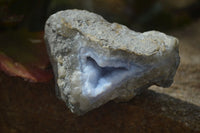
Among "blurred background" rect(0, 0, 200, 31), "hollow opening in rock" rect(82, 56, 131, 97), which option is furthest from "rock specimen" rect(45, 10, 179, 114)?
"blurred background" rect(0, 0, 200, 31)

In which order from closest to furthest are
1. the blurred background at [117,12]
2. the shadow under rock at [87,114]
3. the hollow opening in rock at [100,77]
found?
the hollow opening in rock at [100,77], the shadow under rock at [87,114], the blurred background at [117,12]

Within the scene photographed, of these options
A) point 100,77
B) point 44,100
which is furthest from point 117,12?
point 100,77

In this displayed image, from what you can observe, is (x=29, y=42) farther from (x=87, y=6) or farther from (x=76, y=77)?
(x=87, y=6)

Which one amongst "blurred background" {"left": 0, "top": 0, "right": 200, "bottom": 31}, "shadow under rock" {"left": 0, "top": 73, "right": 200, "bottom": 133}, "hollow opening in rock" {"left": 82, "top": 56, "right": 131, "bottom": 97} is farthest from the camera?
"blurred background" {"left": 0, "top": 0, "right": 200, "bottom": 31}

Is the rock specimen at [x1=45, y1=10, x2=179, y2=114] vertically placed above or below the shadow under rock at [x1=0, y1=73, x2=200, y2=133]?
above

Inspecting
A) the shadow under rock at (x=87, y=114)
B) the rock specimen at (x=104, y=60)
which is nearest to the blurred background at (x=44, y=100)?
the shadow under rock at (x=87, y=114)

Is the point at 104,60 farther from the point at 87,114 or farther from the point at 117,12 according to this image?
the point at 117,12

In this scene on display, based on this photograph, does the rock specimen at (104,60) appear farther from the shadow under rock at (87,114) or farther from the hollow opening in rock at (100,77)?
the shadow under rock at (87,114)

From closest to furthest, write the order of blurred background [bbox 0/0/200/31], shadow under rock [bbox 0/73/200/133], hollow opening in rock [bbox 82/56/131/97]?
hollow opening in rock [bbox 82/56/131/97], shadow under rock [bbox 0/73/200/133], blurred background [bbox 0/0/200/31]

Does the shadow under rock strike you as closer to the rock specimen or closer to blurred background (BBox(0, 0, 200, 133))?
blurred background (BBox(0, 0, 200, 133))
